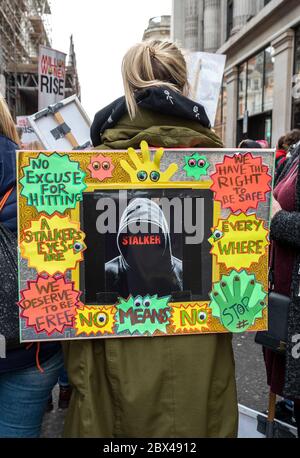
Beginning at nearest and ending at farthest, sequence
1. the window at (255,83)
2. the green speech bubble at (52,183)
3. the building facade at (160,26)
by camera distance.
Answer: the green speech bubble at (52,183), the window at (255,83), the building facade at (160,26)

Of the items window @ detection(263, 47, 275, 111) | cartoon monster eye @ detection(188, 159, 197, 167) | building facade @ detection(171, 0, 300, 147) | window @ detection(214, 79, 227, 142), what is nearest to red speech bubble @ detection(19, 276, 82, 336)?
cartoon monster eye @ detection(188, 159, 197, 167)

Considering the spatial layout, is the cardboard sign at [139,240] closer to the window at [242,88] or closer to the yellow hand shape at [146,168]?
the yellow hand shape at [146,168]

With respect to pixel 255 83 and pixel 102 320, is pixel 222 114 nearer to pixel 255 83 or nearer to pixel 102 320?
pixel 255 83

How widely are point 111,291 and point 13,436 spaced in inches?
30.0

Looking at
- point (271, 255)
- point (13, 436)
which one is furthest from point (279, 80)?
point (13, 436)

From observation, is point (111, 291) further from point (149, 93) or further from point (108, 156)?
point (149, 93)

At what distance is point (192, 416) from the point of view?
64.9 inches

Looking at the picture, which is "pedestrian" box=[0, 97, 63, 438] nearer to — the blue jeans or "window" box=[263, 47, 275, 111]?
the blue jeans

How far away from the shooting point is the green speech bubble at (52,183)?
157cm

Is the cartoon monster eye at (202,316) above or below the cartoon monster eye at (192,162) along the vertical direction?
below

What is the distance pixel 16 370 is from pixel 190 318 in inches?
28.1

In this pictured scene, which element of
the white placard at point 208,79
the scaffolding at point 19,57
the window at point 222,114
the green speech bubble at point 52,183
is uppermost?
the scaffolding at point 19,57

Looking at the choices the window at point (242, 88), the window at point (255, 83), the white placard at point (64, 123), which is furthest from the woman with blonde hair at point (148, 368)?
the window at point (242, 88)

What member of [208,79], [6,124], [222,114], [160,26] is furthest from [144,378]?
[160,26]
